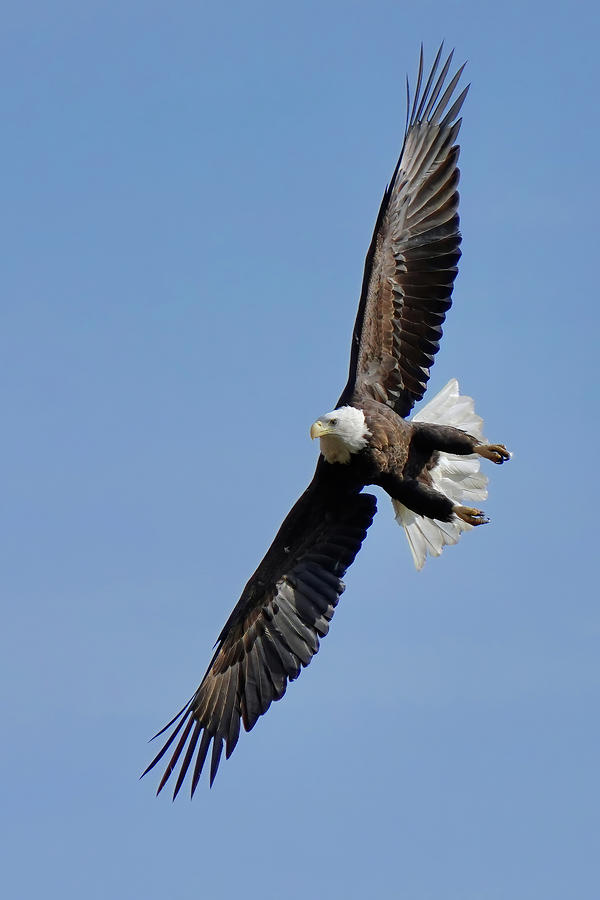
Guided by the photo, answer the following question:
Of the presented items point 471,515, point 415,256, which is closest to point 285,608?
point 471,515

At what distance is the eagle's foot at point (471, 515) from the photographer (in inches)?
385

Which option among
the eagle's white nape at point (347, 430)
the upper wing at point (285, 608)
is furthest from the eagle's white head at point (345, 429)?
the upper wing at point (285, 608)

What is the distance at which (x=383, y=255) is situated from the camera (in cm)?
970

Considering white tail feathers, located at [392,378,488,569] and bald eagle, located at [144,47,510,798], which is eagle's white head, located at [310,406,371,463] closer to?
bald eagle, located at [144,47,510,798]

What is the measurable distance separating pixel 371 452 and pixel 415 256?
1303mm

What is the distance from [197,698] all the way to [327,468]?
1589 mm

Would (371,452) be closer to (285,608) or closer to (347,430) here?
(347,430)

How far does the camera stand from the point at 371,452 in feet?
30.4

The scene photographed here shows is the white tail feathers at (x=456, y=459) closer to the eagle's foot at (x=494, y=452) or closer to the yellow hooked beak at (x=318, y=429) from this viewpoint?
the eagle's foot at (x=494, y=452)

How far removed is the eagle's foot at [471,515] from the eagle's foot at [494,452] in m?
0.34

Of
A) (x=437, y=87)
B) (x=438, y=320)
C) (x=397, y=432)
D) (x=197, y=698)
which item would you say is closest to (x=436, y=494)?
(x=397, y=432)

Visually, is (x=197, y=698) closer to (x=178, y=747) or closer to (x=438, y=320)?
(x=178, y=747)

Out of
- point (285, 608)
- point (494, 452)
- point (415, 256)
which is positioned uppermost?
point (415, 256)

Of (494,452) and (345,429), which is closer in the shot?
(345,429)
